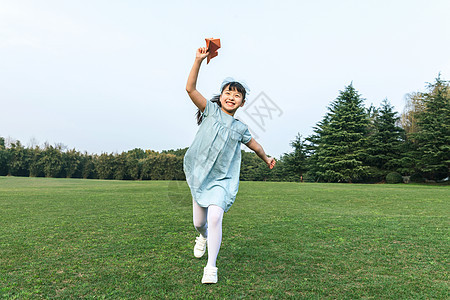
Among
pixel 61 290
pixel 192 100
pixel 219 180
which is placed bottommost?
pixel 61 290

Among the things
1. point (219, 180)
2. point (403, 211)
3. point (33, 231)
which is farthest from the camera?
point (403, 211)

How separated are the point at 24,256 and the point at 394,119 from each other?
1379 inches

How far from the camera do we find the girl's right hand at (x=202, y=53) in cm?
295

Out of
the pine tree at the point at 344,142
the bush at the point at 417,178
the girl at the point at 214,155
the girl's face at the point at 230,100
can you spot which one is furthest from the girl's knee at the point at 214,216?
the bush at the point at 417,178

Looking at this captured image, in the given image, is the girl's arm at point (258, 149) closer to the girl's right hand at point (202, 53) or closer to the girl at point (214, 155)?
the girl at point (214, 155)

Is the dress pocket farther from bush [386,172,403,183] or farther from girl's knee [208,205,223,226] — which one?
bush [386,172,403,183]

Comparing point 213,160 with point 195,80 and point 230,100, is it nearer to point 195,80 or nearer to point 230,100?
point 230,100

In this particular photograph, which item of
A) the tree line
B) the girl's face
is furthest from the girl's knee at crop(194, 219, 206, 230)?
the tree line

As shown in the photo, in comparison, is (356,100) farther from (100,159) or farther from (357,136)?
(100,159)

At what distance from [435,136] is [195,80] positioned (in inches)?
1170

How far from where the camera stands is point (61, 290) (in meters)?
2.56

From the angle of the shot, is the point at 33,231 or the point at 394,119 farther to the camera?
Result: the point at 394,119

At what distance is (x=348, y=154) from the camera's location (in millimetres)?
31844

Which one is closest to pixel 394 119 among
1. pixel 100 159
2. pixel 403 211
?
pixel 403 211
